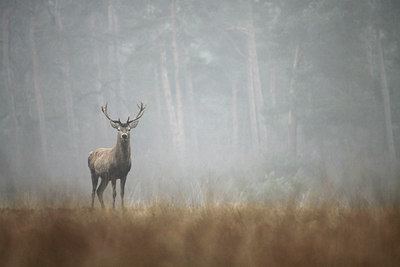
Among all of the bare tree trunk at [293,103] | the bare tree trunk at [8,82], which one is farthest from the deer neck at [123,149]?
the bare tree trunk at [8,82]

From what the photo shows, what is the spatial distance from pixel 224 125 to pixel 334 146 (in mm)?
24390

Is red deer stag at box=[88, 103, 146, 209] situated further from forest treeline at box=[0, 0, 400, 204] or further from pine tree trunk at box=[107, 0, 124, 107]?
pine tree trunk at box=[107, 0, 124, 107]

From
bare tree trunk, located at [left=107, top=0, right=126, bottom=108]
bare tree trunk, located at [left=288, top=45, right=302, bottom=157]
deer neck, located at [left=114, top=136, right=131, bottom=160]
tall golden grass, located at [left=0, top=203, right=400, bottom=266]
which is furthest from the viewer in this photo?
bare tree trunk, located at [left=107, top=0, right=126, bottom=108]

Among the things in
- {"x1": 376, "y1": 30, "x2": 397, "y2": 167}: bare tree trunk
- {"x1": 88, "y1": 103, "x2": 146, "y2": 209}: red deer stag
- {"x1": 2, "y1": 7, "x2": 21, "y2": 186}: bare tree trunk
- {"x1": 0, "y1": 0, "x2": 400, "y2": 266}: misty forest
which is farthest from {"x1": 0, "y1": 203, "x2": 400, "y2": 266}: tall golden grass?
{"x1": 2, "y1": 7, "x2": 21, "y2": 186}: bare tree trunk

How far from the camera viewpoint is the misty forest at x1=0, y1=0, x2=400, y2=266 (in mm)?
3469

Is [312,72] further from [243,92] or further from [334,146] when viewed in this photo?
[243,92]

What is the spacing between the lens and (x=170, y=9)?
26812 millimetres

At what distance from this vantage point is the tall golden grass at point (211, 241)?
3.01 meters

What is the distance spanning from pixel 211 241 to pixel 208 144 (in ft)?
129

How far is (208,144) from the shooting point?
140 ft

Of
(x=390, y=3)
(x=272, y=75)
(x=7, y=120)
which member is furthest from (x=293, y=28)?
(x=7, y=120)

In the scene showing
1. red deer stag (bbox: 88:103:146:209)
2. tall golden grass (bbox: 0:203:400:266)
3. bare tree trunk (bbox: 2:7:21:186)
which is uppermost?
bare tree trunk (bbox: 2:7:21:186)

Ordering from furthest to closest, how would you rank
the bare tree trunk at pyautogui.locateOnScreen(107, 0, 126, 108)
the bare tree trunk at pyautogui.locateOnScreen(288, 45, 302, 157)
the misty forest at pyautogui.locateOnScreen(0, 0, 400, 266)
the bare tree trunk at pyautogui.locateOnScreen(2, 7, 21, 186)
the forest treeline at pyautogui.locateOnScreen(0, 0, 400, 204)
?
the bare tree trunk at pyautogui.locateOnScreen(107, 0, 126, 108), the bare tree trunk at pyautogui.locateOnScreen(2, 7, 21, 186), the bare tree trunk at pyautogui.locateOnScreen(288, 45, 302, 157), the forest treeline at pyautogui.locateOnScreen(0, 0, 400, 204), the misty forest at pyautogui.locateOnScreen(0, 0, 400, 266)

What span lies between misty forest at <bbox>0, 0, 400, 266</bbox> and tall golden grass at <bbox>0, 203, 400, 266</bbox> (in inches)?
0.8
